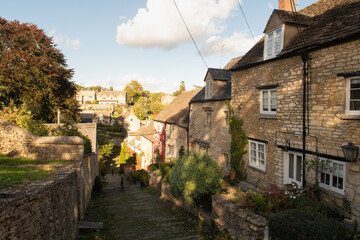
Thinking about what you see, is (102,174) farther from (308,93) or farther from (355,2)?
(355,2)

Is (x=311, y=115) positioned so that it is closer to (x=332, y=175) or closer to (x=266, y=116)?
(x=332, y=175)

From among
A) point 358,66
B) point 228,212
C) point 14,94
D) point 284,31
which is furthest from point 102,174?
point 358,66

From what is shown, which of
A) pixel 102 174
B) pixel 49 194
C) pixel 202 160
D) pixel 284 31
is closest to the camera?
pixel 49 194

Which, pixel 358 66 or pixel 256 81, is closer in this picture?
pixel 358 66

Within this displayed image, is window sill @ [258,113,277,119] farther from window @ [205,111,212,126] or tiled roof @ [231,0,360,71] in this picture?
window @ [205,111,212,126]

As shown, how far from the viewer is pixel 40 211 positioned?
5.98 meters

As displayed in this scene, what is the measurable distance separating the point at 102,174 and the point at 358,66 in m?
Answer: 28.6

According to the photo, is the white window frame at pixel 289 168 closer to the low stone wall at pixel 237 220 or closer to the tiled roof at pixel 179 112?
the low stone wall at pixel 237 220

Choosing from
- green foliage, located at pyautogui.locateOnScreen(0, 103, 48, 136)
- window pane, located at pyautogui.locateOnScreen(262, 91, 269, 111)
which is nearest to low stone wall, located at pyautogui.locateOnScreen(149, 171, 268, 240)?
window pane, located at pyautogui.locateOnScreen(262, 91, 269, 111)

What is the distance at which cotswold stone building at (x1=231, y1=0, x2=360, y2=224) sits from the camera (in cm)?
756

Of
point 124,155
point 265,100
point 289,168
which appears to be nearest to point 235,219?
point 289,168

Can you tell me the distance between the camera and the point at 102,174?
29.5m

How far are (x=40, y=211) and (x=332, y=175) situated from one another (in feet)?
30.9

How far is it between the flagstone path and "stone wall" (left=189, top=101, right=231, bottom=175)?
4720 mm
